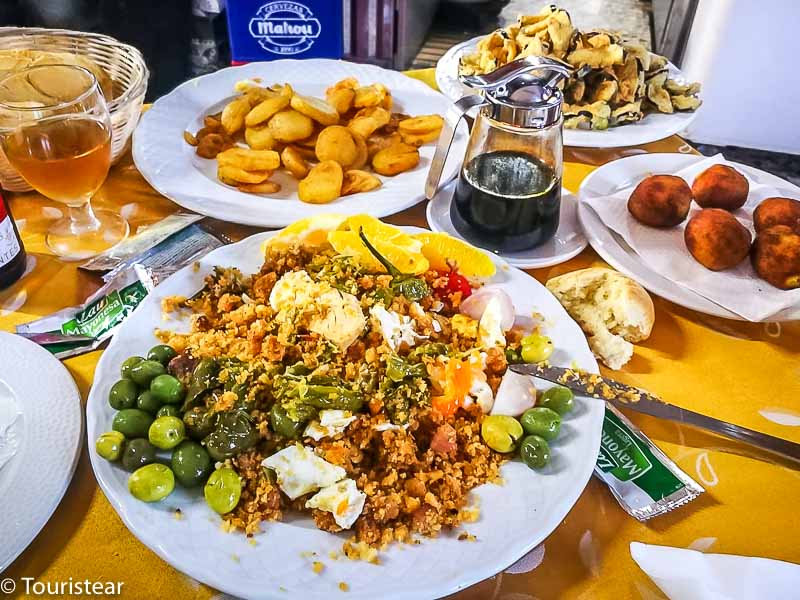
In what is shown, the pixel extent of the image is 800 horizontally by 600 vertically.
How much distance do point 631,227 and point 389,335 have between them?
68 centimetres

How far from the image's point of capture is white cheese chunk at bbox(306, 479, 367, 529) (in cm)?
87

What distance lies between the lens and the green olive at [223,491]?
87 cm

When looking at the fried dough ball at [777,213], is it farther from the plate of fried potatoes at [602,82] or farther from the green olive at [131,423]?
the green olive at [131,423]

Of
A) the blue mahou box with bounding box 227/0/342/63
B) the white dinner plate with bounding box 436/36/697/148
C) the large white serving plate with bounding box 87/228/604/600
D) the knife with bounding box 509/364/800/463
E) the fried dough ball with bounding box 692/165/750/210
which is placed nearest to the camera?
the large white serving plate with bounding box 87/228/604/600

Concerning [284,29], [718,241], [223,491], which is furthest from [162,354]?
[284,29]

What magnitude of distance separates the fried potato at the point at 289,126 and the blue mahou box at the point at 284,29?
3.18 feet

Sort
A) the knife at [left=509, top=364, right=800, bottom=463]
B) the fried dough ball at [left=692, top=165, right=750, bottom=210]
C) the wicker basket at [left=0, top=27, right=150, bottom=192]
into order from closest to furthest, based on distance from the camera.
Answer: the knife at [left=509, top=364, right=800, bottom=463] → the fried dough ball at [left=692, top=165, right=750, bottom=210] → the wicker basket at [left=0, top=27, right=150, bottom=192]

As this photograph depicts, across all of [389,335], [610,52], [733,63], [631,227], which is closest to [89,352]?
[389,335]

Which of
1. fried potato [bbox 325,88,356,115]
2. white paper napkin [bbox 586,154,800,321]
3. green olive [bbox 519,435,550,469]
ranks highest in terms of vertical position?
fried potato [bbox 325,88,356,115]

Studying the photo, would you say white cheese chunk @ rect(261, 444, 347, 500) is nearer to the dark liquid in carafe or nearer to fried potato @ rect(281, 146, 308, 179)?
the dark liquid in carafe

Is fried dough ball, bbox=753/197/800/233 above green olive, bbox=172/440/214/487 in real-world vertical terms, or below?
above

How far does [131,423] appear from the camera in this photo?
36.9 inches

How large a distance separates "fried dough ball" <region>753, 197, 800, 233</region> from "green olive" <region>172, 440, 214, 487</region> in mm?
1192

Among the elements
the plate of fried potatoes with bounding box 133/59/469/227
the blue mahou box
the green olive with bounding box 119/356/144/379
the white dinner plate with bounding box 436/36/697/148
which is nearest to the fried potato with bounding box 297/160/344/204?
the plate of fried potatoes with bounding box 133/59/469/227
